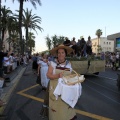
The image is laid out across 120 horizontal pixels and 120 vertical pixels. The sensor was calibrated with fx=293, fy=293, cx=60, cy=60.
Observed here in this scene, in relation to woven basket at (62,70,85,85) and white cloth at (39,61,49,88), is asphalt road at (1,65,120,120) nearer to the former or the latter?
white cloth at (39,61,49,88)

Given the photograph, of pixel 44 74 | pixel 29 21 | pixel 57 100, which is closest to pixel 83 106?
pixel 44 74

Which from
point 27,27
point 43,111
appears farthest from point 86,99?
point 27,27

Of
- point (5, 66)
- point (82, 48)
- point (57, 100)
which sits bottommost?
point (5, 66)

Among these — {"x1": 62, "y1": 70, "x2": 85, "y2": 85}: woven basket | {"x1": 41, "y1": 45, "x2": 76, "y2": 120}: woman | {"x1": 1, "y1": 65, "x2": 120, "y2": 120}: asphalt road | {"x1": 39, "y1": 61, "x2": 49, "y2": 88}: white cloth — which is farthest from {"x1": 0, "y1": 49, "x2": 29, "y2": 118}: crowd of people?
{"x1": 62, "y1": 70, "x2": 85, "y2": 85}: woven basket

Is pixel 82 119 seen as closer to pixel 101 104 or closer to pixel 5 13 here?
pixel 101 104

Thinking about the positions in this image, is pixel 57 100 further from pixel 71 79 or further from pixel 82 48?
pixel 82 48

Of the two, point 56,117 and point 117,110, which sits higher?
point 56,117

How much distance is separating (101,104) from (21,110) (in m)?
2.42

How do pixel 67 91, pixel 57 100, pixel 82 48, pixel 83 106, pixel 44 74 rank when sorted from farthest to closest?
pixel 82 48 → pixel 44 74 → pixel 83 106 → pixel 57 100 → pixel 67 91

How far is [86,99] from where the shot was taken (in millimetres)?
9469

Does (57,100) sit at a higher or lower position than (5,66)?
higher

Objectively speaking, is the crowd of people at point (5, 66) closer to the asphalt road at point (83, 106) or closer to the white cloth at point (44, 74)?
the asphalt road at point (83, 106)

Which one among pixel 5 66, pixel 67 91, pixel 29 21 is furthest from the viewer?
pixel 29 21

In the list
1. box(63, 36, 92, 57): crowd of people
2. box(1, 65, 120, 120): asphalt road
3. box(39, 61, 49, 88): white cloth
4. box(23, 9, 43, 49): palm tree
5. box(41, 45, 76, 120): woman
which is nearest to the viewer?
box(41, 45, 76, 120): woman
